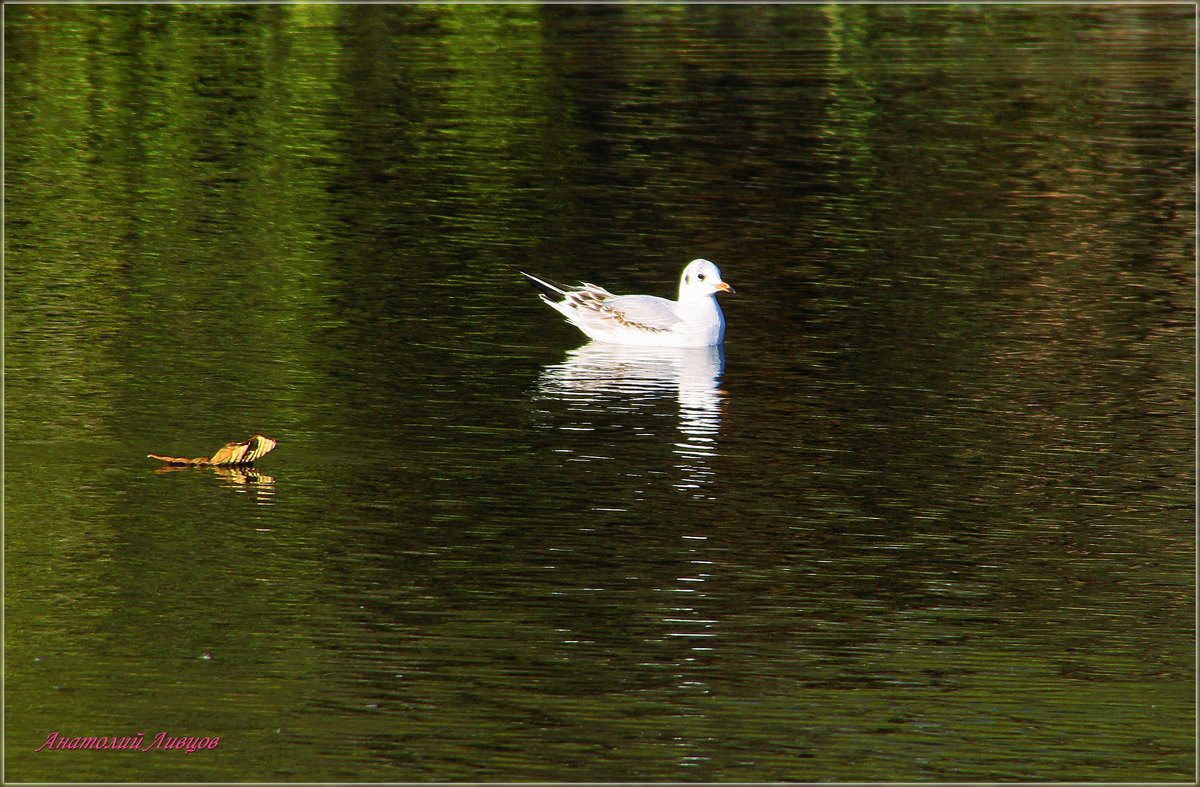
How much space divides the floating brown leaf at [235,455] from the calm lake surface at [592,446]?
0.49 ft

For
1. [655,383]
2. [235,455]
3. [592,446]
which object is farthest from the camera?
[655,383]

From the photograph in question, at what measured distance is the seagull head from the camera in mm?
15822

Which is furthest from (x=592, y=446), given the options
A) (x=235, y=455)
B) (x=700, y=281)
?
(x=700, y=281)

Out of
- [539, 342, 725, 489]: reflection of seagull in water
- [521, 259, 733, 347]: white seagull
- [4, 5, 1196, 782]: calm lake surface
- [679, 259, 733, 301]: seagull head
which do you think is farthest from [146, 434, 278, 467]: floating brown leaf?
[679, 259, 733, 301]: seagull head

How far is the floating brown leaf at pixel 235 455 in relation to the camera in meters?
11.8

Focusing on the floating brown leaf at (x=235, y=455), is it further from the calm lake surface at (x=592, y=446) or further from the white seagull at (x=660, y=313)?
the white seagull at (x=660, y=313)

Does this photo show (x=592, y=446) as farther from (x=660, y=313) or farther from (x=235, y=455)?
(x=660, y=313)

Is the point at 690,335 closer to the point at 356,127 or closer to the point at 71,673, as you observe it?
the point at 71,673

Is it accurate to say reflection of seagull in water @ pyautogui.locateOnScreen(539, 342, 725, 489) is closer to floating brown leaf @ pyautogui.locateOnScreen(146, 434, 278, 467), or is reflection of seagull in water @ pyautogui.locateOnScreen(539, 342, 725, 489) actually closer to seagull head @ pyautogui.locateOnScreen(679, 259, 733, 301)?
seagull head @ pyautogui.locateOnScreen(679, 259, 733, 301)

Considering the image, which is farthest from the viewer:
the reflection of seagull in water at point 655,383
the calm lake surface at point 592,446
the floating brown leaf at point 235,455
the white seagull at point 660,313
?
the white seagull at point 660,313

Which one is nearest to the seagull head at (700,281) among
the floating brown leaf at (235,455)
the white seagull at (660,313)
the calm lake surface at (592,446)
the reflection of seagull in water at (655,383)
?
the white seagull at (660,313)

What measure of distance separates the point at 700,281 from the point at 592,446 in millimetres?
3667

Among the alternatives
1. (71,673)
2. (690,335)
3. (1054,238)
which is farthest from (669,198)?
(71,673)

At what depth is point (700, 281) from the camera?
15.9m
